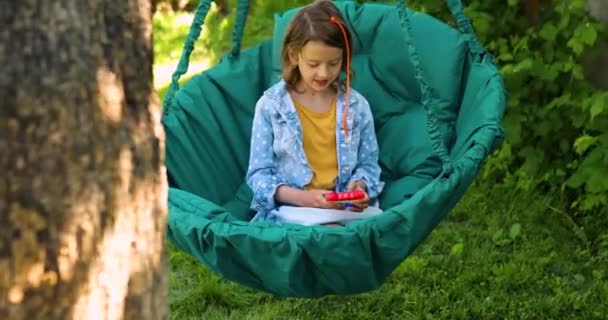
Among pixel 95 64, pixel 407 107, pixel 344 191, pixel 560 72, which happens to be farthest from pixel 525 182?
pixel 95 64

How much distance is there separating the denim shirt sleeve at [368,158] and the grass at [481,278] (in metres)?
0.51

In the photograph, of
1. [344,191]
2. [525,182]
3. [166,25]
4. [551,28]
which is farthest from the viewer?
[166,25]

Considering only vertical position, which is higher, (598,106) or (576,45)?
(576,45)

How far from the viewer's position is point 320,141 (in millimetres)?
3135

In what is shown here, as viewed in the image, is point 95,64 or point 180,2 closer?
point 95,64

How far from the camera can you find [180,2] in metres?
7.11

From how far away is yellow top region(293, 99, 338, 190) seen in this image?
3123mm

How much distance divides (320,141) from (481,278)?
2.84 ft

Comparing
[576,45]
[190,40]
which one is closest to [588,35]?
[576,45]

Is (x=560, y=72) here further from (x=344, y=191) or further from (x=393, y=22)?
(x=344, y=191)

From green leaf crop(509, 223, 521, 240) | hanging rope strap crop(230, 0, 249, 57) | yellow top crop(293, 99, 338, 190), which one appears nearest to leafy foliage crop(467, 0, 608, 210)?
green leaf crop(509, 223, 521, 240)

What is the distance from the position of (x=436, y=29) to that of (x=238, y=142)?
2.40 feet

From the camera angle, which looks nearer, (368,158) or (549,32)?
(368,158)

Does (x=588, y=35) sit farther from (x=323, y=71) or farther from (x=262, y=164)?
(x=262, y=164)
